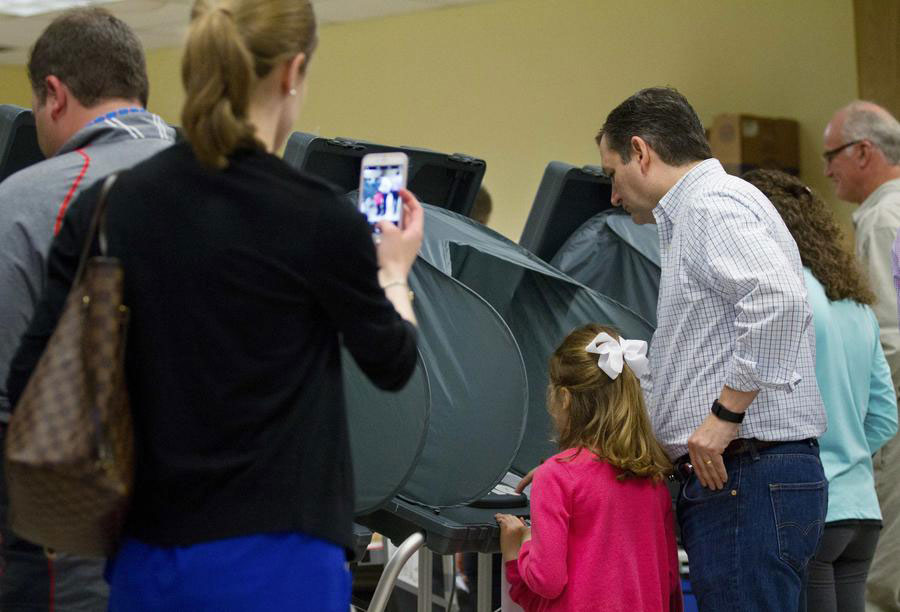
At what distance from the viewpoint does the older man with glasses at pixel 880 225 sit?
9.62 feet

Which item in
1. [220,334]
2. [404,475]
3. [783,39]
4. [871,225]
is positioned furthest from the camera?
[783,39]

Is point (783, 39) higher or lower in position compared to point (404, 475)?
higher

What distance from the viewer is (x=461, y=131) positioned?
6.95 meters

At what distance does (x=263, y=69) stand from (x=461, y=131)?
19.4 ft

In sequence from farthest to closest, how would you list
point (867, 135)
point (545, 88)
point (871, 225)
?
point (545, 88) → point (867, 135) → point (871, 225)

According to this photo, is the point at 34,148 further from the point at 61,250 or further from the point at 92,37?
the point at 61,250

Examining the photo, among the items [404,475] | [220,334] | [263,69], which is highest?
[263,69]

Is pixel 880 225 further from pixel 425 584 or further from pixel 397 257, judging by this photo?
pixel 397 257

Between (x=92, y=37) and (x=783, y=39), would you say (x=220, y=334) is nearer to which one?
(x=92, y=37)

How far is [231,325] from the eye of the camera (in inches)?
42.5

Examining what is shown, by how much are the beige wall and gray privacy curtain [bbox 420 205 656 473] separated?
3175 millimetres

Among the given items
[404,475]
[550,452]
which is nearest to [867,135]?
[550,452]

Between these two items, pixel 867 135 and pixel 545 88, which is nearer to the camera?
pixel 867 135

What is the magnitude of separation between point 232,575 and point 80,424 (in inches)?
7.5
